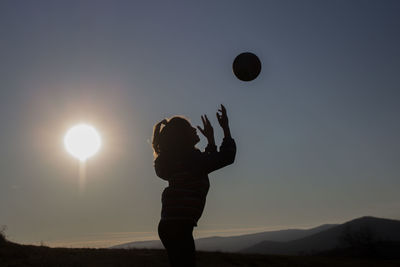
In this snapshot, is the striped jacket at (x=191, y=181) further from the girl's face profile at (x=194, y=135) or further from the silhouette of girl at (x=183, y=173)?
the girl's face profile at (x=194, y=135)

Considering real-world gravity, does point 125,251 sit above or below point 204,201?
below

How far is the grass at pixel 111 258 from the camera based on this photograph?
15.0m

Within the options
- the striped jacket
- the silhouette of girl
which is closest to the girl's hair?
the silhouette of girl

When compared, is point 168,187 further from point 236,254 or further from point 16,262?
point 236,254

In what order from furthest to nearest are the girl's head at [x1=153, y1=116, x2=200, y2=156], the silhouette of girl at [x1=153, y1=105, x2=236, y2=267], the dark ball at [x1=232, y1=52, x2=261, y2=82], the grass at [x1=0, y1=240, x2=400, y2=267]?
the grass at [x1=0, y1=240, x2=400, y2=267], the dark ball at [x1=232, y1=52, x2=261, y2=82], the girl's head at [x1=153, y1=116, x2=200, y2=156], the silhouette of girl at [x1=153, y1=105, x2=236, y2=267]

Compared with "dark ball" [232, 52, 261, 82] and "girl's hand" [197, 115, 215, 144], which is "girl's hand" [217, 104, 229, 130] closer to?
"girl's hand" [197, 115, 215, 144]

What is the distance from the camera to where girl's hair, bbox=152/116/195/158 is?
410cm

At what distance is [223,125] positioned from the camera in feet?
13.7

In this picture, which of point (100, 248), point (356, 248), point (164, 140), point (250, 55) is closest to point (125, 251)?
point (100, 248)

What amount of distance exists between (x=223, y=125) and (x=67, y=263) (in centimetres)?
1280

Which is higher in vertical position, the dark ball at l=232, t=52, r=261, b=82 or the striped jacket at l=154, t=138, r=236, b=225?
the dark ball at l=232, t=52, r=261, b=82

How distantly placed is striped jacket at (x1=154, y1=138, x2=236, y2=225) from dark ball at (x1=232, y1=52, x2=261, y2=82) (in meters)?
3.49

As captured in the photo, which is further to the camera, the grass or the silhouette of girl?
the grass

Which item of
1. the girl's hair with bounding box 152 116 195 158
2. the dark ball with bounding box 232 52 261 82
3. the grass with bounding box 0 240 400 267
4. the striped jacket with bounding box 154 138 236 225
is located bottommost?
the grass with bounding box 0 240 400 267
